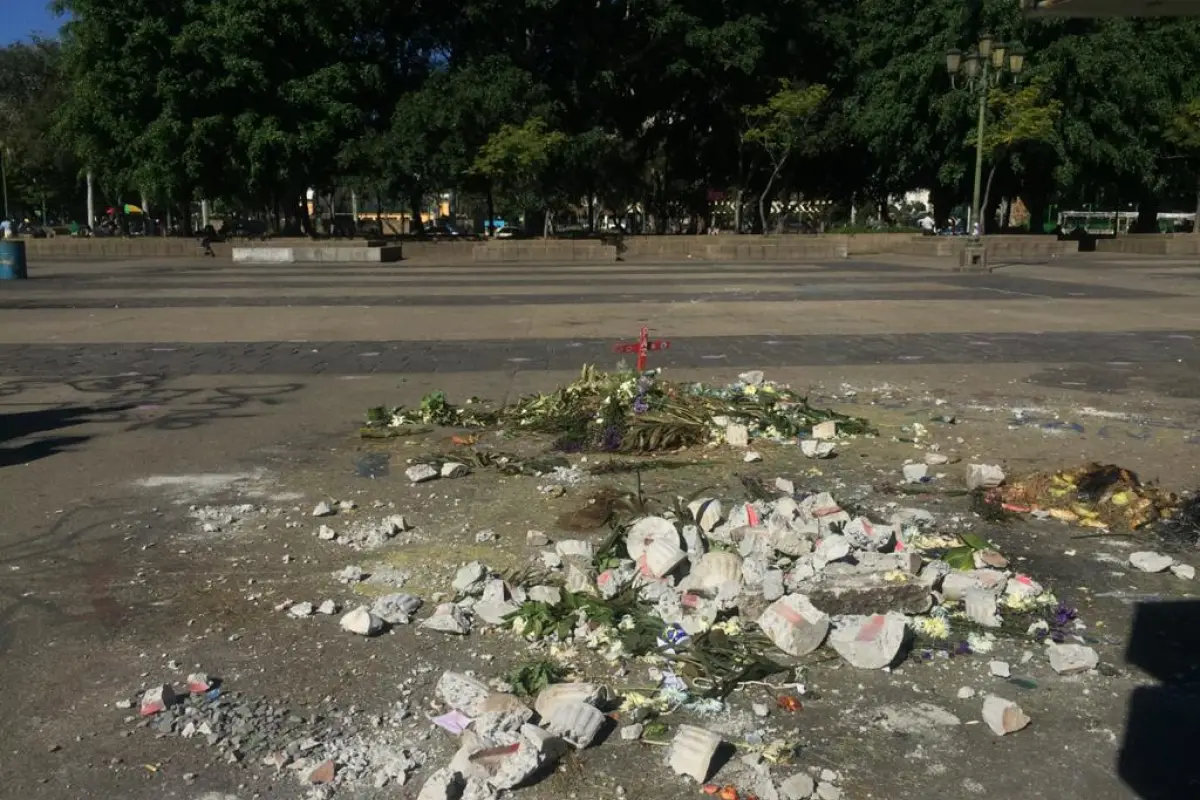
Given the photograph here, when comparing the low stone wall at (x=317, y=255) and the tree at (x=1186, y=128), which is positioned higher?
the tree at (x=1186, y=128)

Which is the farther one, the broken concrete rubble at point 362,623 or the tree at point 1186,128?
the tree at point 1186,128

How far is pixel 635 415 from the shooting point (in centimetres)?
758

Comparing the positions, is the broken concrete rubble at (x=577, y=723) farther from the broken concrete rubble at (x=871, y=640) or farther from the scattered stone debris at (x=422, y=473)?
the scattered stone debris at (x=422, y=473)

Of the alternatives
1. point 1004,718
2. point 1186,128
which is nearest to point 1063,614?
point 1004,718

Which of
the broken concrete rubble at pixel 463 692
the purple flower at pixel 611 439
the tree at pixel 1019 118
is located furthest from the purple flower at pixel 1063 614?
the tree at pixel 1019 118

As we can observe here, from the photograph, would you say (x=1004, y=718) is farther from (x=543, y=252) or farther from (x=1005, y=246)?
(x=1005, y=246)

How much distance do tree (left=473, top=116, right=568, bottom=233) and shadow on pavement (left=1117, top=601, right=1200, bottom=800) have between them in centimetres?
3025

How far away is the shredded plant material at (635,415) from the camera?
7336mm

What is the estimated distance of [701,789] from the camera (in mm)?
3172

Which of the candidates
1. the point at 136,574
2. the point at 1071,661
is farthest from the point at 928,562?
the point at 136,574

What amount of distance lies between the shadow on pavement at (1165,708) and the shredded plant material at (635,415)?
11.0 ft

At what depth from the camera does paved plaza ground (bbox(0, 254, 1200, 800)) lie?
3.41 metres

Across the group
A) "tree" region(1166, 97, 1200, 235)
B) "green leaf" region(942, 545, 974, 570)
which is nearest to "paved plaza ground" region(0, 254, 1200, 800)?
"green leaf" region(942, 545, 974, 570)

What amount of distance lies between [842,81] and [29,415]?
39092mm
